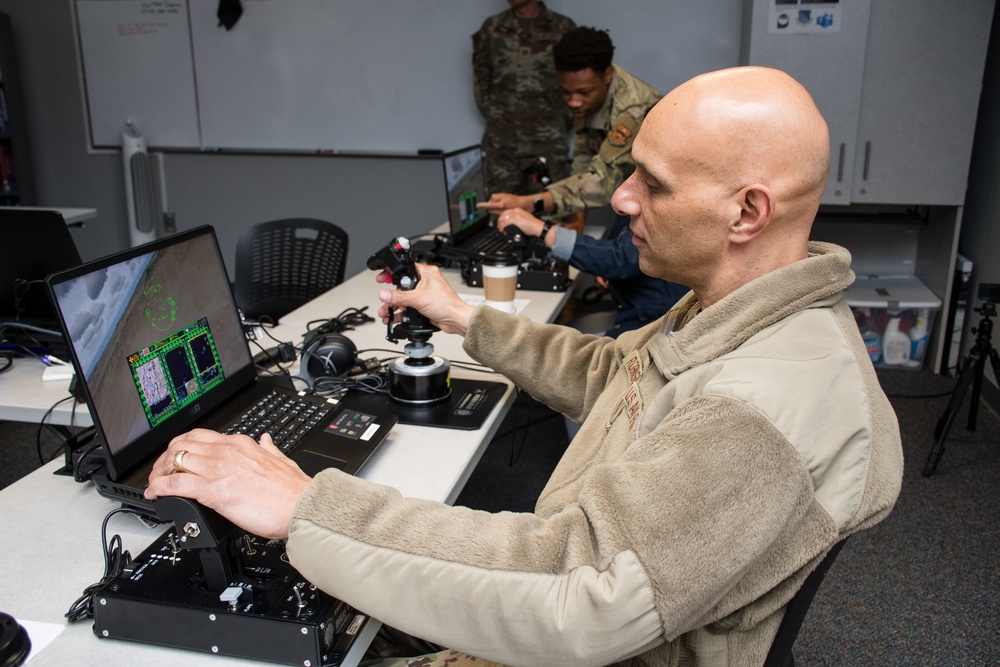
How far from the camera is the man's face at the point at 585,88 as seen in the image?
2.94 metres

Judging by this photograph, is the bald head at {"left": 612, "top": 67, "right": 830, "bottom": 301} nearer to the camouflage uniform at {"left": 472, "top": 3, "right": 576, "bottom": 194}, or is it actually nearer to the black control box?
the black control box

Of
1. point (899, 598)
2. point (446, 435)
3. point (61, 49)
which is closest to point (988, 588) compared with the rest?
point (899, 598)

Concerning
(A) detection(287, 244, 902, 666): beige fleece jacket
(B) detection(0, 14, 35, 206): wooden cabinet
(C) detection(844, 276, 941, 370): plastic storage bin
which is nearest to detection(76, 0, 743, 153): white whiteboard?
(B) detection(0, 14, 35, 206): wooden cabinet

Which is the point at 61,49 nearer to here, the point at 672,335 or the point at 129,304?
the point at 129,304

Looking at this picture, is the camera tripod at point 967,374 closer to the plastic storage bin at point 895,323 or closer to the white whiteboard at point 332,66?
the plastic storage bin at point 895,323

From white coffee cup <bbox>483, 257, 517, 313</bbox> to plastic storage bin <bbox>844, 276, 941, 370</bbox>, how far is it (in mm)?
2151

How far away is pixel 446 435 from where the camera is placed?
56.3 inches

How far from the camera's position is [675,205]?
0.97 metres

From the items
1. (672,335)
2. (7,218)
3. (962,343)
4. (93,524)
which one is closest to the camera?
(672,335)

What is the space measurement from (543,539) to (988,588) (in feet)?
6.38

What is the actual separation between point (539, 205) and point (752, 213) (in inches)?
84.3

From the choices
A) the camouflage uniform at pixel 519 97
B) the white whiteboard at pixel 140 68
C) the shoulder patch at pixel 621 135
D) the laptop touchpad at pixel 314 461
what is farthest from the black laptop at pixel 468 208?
the white whiteboard at pixel 140 68

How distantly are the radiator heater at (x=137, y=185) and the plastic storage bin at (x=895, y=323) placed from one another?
13.6 feet

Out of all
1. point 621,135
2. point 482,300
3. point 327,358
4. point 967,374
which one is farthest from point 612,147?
point 327,358
